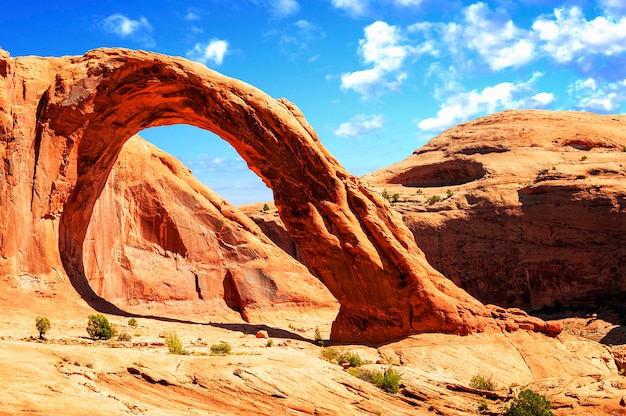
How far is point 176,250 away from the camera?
29594mm

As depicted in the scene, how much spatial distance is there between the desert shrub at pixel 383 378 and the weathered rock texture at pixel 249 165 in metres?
5.36

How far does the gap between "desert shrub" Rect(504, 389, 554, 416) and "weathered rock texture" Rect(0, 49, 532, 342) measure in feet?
19.6

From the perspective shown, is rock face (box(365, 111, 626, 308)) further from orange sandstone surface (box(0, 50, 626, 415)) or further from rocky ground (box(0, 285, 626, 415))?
rocky ground (box(0, 285, 626, 415))

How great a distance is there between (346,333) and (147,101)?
10.1 m

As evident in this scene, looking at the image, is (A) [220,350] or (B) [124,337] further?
(B) [124,337]

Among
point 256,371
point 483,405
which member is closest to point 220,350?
point 256,371

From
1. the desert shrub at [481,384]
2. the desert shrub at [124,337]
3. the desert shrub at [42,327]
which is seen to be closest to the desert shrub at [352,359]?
the desert shrub at [481,384]

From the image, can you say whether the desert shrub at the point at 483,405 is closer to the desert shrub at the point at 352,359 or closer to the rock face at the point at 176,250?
the desert shrub at the point at 352,359

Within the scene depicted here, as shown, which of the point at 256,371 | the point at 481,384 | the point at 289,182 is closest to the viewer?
the point at 256,371

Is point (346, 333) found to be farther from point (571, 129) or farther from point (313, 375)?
point (571, 129)

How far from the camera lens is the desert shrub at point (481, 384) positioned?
17328 millimetres

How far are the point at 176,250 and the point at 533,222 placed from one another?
18.2 m

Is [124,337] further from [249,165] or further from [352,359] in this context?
[249,165]

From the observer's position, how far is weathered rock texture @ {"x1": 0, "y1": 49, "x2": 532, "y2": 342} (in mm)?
21734
